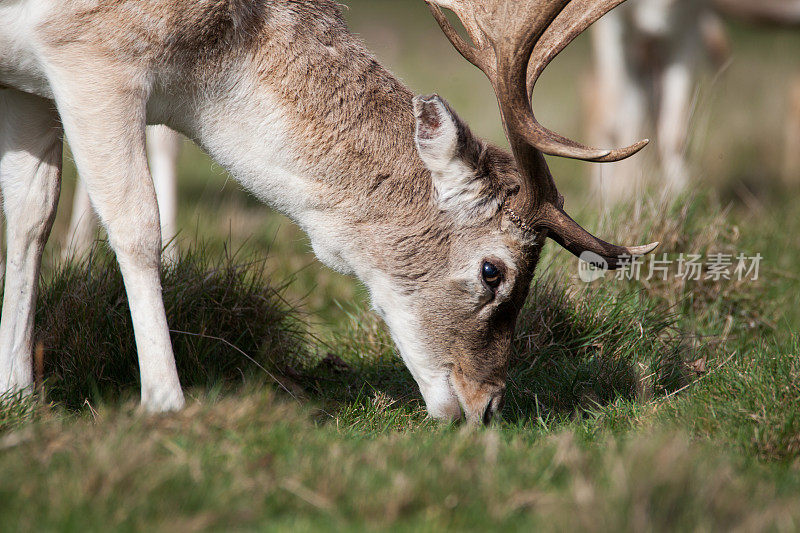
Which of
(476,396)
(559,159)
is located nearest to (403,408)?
(476,396)

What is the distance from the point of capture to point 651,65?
26.7 feet

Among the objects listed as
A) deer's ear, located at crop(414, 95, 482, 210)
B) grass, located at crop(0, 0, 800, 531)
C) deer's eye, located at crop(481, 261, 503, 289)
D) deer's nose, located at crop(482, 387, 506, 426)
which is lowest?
deer's nose, located at crop(482, 387, 506, 426)

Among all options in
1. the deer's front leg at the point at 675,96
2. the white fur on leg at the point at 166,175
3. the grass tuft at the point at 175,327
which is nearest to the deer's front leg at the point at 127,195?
the grass tuft at the point at 175,327

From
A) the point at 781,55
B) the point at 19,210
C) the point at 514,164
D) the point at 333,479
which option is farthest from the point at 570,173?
the point at 781,55

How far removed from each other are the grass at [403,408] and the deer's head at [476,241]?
10.9 inches

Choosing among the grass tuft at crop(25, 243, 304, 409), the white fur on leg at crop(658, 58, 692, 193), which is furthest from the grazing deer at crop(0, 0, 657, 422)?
the white fur on leg at crop(658, 58, 692, 193)

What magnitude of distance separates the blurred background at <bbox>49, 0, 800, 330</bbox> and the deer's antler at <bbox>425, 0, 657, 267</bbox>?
0.87 m

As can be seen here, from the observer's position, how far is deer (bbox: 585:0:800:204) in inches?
302

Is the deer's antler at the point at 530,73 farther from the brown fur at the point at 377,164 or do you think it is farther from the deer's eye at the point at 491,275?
the deer's eye at the point at 491,275

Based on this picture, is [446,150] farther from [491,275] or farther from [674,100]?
[674,100]

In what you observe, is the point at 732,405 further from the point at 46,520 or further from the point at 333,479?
the point at 46,520

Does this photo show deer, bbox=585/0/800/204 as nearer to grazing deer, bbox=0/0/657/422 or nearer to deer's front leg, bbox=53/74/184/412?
grazing deer, bbox=0/0/657/422

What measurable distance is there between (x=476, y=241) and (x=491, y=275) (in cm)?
16

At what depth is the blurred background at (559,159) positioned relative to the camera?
19.0ft
